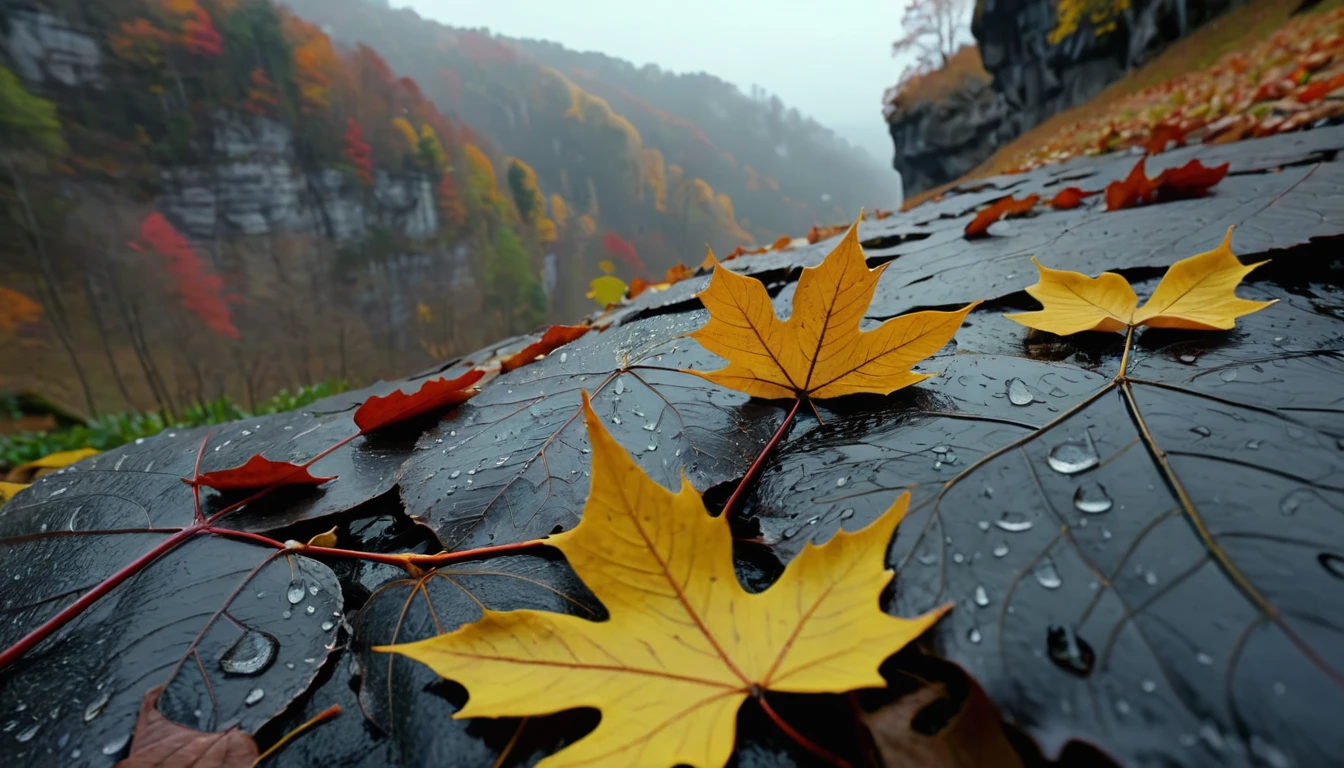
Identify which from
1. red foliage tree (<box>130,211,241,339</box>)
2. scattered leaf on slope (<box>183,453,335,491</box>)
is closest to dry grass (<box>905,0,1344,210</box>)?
scattered leaf on slope (<box>183,453,335,491</box>)

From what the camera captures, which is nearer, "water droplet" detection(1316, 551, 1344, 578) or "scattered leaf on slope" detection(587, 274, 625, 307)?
"water droplet" detection(1316, 551, 1344, 578)

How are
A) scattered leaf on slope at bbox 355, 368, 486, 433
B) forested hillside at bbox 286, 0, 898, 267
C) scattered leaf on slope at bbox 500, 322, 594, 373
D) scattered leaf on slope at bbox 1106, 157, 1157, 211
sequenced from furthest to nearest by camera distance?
forested hillside at bbox 286, 0, 898, 267, scattered leaf on slope at bbox 1106, 157, 1157, 211, scattered leaf on slope at bbox 500, 322, 594, 373, scattered leaf on slope at bbox 355, 368, 486, 433

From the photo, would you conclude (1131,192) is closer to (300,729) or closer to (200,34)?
(300,729)

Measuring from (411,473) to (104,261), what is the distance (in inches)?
510

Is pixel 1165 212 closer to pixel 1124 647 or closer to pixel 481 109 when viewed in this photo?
pixel 1124 647

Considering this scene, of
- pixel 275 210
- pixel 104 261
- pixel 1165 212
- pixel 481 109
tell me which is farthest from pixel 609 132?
pixel 1165 212

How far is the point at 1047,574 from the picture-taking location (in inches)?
8.1

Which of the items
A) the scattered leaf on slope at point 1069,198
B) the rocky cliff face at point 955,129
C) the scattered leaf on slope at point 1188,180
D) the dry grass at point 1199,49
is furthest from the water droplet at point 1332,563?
the rocky cliff face at point 955,129

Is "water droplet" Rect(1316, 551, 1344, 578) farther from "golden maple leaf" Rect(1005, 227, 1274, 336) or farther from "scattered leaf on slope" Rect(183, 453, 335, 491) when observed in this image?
"scattered leaf on slope" Rect(183, 453, 335, 491)

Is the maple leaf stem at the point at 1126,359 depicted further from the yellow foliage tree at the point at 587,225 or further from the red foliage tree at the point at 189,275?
the yellow foliage tree at the point at 587,225

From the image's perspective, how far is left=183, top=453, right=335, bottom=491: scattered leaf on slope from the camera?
0.35m

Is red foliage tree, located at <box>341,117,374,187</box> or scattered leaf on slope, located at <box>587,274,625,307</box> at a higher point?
red foliage tree, located at <box>341,117,374,187</box>

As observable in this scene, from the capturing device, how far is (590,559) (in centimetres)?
23

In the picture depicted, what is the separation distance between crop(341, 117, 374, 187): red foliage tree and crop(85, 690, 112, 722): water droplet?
15.8 m
